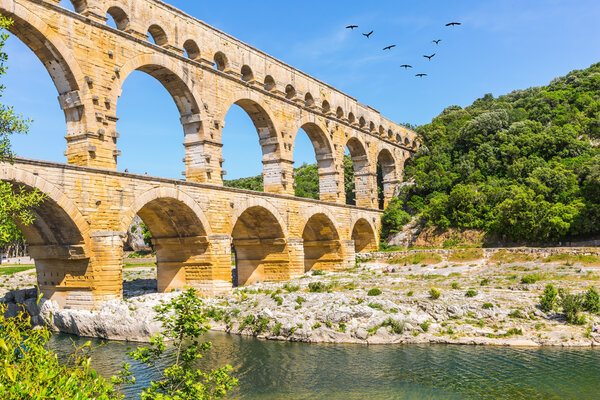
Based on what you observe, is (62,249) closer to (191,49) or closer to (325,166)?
(191,49)

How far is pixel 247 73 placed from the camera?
102ft

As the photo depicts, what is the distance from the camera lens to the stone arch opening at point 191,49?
2689 centimetres

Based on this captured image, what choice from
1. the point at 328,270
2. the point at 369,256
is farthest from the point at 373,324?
the point at 369,256

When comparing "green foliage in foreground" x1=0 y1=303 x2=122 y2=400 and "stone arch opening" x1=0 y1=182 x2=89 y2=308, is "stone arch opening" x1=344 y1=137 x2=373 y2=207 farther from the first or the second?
"green foliage in foreground" x1=0 y1=303 x2=122 y2=400

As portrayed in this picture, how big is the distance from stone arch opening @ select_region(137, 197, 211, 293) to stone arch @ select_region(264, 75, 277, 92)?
1205cm

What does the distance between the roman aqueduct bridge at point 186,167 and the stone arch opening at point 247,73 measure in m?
0.10

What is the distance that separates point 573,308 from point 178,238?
17292 mm

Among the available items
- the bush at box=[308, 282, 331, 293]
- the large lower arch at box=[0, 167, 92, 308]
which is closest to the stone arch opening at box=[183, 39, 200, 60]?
the large lower arch at box=[0, 167, 92, 308]

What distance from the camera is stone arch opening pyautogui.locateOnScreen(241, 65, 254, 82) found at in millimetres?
30578

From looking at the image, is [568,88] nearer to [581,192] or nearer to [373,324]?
[581,192]

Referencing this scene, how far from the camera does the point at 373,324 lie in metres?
18.5

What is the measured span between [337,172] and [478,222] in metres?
11.8

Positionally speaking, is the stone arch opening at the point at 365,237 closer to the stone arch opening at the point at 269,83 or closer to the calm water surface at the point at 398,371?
the stone arch opening at the point at 269,83

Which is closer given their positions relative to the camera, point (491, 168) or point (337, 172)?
point (337, 172)
